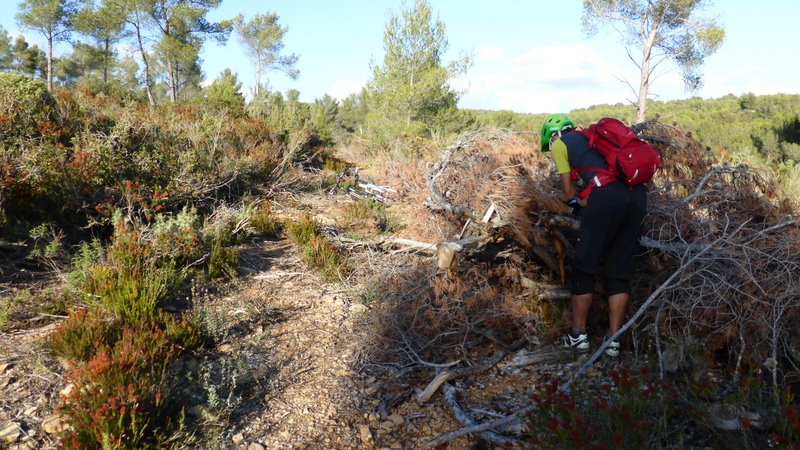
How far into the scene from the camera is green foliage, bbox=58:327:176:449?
268 cm

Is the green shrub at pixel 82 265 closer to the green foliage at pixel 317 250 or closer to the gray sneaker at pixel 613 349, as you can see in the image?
the green foliage at pixel 317 250

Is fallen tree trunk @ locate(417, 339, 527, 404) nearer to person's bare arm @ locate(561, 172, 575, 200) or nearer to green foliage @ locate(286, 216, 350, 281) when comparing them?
person's bare arm @ locate(561, 172, 575, 200)

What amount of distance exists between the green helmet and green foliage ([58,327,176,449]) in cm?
317

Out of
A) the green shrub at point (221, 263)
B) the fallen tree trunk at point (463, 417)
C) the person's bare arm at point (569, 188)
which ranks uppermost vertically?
the person's bare arm at point (569, 188)

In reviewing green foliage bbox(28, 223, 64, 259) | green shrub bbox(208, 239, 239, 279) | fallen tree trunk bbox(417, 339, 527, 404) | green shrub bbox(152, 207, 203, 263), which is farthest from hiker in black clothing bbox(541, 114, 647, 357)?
green foliage bbox(28, 223, 64, 259)

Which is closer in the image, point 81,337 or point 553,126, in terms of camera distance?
point 81,337

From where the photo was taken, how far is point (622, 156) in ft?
11.3

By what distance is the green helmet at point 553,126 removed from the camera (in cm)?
406

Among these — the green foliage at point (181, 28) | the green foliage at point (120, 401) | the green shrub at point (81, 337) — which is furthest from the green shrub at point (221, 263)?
the green foliage at point (181, 28)

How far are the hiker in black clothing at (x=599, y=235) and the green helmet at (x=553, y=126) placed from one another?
0.74ft

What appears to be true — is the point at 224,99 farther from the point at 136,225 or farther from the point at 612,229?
the point at 612,229

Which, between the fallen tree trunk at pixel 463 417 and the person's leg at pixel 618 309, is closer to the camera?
the fallen tree trunk at pixel 463 417

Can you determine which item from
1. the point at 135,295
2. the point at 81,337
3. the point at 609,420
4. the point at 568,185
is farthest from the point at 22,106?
the point at 609,420

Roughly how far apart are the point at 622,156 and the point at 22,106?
6809mm
